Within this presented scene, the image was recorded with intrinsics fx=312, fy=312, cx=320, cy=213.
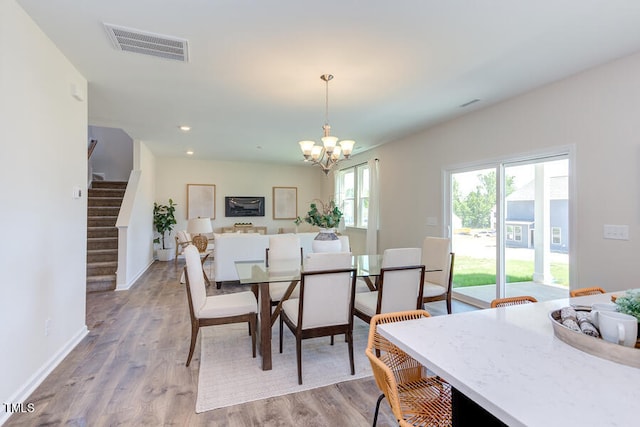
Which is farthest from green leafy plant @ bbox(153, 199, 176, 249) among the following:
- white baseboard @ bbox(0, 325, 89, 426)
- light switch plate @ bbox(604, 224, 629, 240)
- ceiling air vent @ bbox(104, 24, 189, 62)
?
light switch plate @ bbox(604, 224, 629, 240)

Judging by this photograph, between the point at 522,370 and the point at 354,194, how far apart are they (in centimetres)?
666

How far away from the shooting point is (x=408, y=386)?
1.41 metres

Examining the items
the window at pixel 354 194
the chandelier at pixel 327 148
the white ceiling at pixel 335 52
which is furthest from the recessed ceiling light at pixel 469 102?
the window at pixel 354 194

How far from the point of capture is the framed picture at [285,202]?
8953 mm

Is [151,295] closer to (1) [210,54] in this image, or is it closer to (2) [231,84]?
(2) [231,84]

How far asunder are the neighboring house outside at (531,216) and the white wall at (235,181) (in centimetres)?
A: 533

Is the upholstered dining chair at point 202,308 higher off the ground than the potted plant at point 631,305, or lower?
lower

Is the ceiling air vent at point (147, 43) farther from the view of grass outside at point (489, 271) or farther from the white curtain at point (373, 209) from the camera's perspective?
the white curtain at point (373, 209)

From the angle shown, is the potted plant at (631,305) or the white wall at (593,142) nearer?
the potted plant at (631,305)

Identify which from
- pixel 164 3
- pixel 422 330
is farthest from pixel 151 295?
pixel 422 330

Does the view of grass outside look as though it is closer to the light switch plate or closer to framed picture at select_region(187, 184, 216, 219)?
the light switch plate

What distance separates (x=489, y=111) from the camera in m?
3.94

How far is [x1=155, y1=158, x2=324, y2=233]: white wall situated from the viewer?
314 inches

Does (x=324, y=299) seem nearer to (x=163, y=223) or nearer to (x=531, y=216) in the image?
(x=531, y=216)
